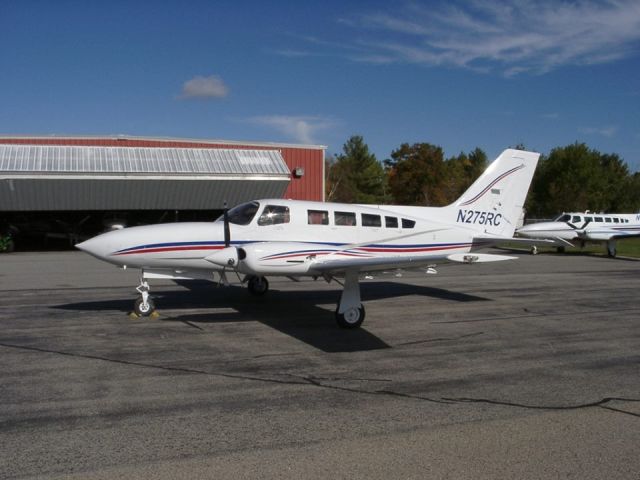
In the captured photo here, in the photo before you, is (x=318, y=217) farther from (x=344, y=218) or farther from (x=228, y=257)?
(x=228, y=257)

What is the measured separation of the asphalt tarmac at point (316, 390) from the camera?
5410mm

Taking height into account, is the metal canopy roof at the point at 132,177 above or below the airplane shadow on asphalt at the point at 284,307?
above

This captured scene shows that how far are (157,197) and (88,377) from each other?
2808 cm

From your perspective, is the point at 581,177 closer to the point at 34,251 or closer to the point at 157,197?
the point at 157,197

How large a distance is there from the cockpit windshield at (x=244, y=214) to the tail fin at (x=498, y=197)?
5.31 m

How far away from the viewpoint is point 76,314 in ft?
42.2

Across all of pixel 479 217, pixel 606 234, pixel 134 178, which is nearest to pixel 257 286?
pixel 479 217

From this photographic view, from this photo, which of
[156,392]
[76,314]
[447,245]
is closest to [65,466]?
[156,392]

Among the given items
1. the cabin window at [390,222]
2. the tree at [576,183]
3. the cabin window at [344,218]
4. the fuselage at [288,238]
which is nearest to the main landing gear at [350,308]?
the fuselage at [288,238]

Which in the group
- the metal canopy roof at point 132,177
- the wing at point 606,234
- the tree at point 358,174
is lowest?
the wing at point 606,234

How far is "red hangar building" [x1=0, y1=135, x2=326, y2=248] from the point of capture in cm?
3297

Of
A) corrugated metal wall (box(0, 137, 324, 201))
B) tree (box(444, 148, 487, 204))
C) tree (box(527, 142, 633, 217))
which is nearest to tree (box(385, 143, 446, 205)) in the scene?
tree (box(444, 148, 487, 204))

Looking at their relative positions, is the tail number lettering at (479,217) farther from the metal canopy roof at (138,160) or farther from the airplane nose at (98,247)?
the metal canopy roof at (138,160)

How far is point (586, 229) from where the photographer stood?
33500 mm
